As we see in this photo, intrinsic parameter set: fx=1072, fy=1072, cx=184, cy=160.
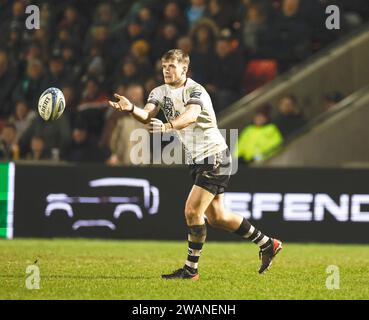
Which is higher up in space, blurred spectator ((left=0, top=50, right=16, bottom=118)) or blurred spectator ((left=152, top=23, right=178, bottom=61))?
blurred spectator ((left=152, top=23, right=178, bottom=61))

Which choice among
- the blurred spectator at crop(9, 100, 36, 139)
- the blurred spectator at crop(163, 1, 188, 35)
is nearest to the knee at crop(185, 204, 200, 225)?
the blurred spectator at crop(9, 100, 36, 139)

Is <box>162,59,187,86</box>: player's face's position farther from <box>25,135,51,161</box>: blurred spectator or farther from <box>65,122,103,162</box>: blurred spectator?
<box>25,135,51,161</box>: blurred spectator

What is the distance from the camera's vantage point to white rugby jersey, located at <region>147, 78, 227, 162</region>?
422 inches

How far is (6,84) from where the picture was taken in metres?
18.7

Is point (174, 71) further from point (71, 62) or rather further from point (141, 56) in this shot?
point (71, 62)

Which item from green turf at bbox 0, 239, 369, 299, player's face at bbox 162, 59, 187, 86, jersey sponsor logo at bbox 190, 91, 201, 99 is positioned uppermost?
player's face at bbox 162, 59, 187, 86

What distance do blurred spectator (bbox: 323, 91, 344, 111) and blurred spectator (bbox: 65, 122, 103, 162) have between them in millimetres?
3750

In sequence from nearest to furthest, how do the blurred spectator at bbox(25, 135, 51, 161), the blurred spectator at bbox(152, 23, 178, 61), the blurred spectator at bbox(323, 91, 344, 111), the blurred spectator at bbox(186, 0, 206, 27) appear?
the blurred spectator at bbox(25, 135, 51, 161) → the blurred spectator at bbox(323, 91, 344, 111) → the blurred spectator at bbox(152, 23, 178, 61) → the blurred spectator at bbox(186, 0, 206, 27)

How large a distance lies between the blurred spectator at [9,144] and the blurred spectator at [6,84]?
57.9 inches

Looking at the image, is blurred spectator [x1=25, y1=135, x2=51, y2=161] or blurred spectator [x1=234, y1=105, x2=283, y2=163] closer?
blurred spectator [x1=234, y1=105, x2=283, y2=163]

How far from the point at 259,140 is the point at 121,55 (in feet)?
10.7

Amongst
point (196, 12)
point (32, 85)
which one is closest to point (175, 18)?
point (196, 12)

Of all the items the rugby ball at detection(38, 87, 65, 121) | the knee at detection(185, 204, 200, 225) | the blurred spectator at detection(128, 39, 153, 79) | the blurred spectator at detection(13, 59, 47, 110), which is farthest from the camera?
the blurred spectator at detection(13, 59, 47, 110)
